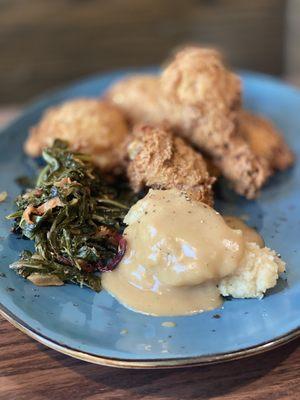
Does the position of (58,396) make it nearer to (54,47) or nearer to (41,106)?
(41,106)

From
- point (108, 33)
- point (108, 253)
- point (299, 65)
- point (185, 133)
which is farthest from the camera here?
point (299, 65)

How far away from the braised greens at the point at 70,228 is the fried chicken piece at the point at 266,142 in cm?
93

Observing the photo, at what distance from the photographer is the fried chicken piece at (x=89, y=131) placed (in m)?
2.93

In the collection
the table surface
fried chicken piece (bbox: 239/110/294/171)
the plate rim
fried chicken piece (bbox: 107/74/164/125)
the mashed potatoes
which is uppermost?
fried chicken piece (bbox: 107/74/164/125)

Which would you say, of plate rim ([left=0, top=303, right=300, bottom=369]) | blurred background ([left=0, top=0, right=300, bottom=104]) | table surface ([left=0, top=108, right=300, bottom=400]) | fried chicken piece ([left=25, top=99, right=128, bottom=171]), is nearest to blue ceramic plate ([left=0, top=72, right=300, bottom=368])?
plate rim ([left=0, top=303, right=300, bottom=369])

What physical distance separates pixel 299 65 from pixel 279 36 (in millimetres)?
370

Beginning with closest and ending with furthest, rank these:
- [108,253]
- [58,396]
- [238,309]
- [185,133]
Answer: [58,396], [238,309], [108,253], [185,133]

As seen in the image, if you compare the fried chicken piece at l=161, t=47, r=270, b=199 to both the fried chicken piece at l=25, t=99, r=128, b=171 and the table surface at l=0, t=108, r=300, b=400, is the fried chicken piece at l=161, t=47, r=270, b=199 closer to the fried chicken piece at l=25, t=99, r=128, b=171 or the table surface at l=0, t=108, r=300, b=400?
the fried chicken piece at l=25, t=99, r=128, b=171

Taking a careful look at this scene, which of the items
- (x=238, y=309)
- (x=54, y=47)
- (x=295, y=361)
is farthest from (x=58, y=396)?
(x=54, y=47)

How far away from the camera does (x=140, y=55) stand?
5371 millimetres

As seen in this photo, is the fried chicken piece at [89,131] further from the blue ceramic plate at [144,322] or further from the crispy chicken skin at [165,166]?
the blue ceramic plate at [144,322]

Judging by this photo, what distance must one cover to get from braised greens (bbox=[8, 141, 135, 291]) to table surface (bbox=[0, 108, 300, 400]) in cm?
34

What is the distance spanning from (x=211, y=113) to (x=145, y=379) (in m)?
1.49

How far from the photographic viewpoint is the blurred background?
5008 mm
